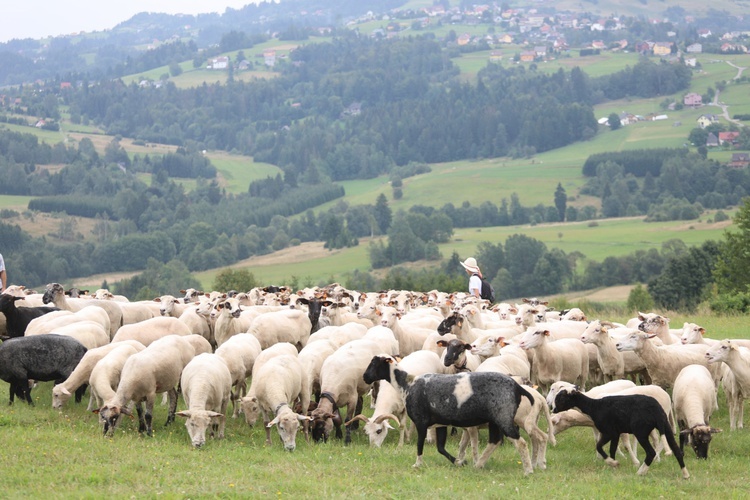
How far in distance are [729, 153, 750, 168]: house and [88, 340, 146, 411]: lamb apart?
15224cm

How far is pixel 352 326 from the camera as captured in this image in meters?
20.8

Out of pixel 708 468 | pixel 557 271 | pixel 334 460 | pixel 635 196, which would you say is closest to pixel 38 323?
pixel 334 460

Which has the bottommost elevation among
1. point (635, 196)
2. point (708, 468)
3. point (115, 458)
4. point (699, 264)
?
point (635, 196)

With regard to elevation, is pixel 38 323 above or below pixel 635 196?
above

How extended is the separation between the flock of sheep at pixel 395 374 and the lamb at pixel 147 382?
0.08 feet

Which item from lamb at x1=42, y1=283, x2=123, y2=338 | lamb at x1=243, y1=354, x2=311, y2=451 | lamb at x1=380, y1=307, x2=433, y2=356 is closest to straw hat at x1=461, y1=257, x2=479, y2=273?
lamb at x1=380, y1=307, x2=433, y2=356

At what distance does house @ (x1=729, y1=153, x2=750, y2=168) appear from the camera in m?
156

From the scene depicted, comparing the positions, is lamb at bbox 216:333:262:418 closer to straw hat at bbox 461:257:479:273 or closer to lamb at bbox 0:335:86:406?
lamb at bbox 0:335:86:406

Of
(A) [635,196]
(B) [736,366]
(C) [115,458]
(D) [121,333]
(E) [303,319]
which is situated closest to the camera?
(C) [115,458]

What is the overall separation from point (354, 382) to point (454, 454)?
7.73ft

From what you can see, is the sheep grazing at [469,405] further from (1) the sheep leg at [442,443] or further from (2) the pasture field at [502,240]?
(2) the pasture field at [502,240]

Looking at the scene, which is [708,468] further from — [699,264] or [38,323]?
A: [699,264]

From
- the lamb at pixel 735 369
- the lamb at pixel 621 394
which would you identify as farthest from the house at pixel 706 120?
the lamb at pixel 621 394

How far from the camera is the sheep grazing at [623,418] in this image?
14.0 m
